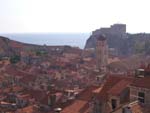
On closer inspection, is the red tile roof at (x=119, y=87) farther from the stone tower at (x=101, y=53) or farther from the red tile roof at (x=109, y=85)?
the stone tower at (x=101, y=53)

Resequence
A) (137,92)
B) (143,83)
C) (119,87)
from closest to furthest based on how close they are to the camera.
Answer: (143,83), (137,92), (119,87)

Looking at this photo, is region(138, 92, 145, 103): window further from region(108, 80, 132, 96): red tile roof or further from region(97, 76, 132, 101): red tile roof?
region(97, 76, 132, 101): red tile roof

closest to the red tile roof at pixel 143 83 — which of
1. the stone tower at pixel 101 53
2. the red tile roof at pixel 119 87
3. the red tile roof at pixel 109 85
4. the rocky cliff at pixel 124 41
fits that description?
the red tile roof at pixel 119 87

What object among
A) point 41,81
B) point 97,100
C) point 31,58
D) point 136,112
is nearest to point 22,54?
point 31,58

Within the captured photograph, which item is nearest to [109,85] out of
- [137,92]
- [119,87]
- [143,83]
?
[119,87]

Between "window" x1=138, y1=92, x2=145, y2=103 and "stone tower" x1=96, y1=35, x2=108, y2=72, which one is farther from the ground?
"window" x1=138, y1=92, x2=145, y2=103

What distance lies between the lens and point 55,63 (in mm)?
106875

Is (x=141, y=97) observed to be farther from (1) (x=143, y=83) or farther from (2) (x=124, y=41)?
(2) (x=124, y=41)

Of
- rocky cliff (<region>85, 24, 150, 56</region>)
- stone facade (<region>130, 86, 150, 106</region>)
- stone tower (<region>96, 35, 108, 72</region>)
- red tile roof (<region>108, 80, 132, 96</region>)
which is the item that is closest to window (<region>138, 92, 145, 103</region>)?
stone facade (<region>130, 86, 150, 106</region>)

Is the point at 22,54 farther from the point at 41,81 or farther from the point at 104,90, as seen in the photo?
the point at 104,90

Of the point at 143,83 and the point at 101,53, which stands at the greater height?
the point at 143,83

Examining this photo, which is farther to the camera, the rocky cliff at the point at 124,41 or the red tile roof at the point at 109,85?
the rocky cliff at the point at 124,41

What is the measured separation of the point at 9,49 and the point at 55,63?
38435 millimetres

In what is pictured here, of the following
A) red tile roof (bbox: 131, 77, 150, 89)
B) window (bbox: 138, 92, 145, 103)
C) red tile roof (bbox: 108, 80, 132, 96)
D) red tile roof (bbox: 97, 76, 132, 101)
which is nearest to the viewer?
window (bbox: 138, 92, 145, 103)
